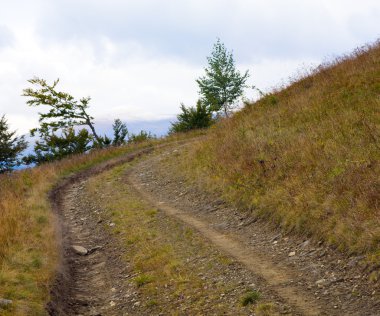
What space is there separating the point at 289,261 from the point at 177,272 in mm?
2137

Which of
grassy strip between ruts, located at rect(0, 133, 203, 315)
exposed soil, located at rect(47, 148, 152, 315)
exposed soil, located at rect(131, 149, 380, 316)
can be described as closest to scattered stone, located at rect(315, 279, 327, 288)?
exposed soil, located at rect(131, 149, 380, 316)

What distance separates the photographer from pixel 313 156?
11742mm

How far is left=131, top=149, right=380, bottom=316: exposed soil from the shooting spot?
6383 millimetres

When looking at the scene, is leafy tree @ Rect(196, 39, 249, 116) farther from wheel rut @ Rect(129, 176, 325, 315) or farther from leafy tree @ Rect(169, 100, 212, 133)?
wheel rut @ Rect(129, 176, 325, 315)

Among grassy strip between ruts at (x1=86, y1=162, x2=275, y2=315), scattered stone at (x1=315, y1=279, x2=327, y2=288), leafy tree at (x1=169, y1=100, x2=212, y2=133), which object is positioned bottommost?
scattered stone at (x1=315, y1=279, x2=327, y2=288)

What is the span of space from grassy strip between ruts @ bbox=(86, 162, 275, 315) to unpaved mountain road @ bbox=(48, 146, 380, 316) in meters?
0.03

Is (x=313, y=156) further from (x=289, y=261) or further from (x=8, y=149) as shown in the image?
(x=8, y=149)

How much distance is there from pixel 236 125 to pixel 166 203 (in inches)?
264

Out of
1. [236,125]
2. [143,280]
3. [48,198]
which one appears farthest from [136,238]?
[236,125]

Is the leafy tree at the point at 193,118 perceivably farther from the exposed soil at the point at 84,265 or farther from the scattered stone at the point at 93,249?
the scattered stone at the point at 93,249

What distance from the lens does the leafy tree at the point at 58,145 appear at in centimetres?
3772

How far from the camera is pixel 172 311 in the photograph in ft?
23.5

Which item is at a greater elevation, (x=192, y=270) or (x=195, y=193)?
(x=195, y=193)

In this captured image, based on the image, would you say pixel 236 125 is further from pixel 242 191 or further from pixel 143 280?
pixel 143 280
